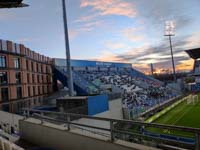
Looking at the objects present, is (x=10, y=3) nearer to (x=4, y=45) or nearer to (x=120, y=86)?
(x=4, y=45)

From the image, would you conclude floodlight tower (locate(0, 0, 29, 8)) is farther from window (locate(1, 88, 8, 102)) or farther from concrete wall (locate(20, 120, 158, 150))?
window (locate(1, 88, 8, 102))

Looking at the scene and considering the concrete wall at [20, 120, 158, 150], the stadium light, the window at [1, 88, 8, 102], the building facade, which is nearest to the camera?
the concrete wall at [20, 120, 158, 150]

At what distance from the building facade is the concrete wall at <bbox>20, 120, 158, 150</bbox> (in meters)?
22.3

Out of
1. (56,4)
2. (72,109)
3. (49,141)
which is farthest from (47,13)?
(49,141)

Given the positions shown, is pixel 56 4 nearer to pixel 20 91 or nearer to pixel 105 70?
pixel 20 91

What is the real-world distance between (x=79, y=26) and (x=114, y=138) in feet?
95.8

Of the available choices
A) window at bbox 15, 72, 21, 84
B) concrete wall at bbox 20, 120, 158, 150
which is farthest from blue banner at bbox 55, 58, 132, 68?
concrete wall at bbox 20, 120, 158, 150

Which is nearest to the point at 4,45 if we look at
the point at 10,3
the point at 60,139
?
the point at 10,3

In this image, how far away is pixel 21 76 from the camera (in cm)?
3394

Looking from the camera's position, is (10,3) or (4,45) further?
(4,45)

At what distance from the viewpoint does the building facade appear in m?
30.3

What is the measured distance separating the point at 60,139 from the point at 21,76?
28.6 meters

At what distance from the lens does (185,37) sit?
193 ft

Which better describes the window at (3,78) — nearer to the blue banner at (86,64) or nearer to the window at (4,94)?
the window at (4,94)
